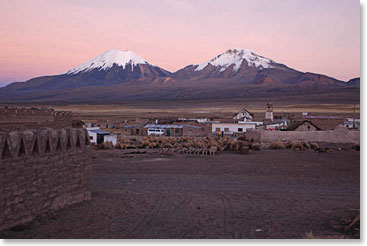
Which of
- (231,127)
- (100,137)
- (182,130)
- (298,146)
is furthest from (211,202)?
(231,127)

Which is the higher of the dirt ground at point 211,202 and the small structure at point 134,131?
the dirt ground at point 211,202

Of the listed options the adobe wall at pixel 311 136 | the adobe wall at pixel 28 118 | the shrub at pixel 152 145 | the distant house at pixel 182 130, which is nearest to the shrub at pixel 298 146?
the adobe wall at pixel 311 136

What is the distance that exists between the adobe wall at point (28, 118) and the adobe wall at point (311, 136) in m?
23.0

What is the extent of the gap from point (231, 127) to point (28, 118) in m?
39.7

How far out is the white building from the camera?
174 ft

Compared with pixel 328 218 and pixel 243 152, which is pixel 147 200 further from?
pixel 243 152

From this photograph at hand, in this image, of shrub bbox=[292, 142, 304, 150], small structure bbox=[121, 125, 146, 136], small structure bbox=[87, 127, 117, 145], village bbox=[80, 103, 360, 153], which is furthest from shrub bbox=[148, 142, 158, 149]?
small structure bbox=[121, 125, 146, 136]

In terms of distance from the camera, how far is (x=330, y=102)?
395 feet

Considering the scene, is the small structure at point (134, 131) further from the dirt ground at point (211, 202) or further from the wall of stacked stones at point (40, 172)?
the wall of stacked stones at point (40, 172)

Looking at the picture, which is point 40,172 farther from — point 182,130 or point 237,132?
point 237,132

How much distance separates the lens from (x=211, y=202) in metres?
12.8

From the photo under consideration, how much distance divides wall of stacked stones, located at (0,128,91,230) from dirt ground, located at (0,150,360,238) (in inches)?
12.6

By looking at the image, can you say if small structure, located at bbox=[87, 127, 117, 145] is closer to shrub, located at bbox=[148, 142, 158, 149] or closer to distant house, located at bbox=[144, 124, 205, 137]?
shrub, located at bbox=[148, 142, 158, 149]

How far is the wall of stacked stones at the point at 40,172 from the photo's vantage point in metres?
8.79
